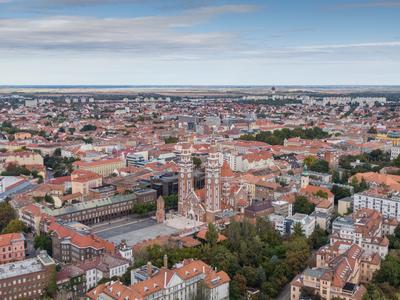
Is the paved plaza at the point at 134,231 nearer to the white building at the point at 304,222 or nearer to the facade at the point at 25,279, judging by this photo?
the white building at the point at 304,222

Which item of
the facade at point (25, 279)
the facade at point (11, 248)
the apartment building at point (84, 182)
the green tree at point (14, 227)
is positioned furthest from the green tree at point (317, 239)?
the apartment building at point (84, 182)

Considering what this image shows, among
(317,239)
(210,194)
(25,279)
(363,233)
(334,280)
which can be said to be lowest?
(317,239)

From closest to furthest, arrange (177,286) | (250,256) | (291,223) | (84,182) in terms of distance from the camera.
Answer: (177,286) → (250,256) → (291,223) → (84,182)

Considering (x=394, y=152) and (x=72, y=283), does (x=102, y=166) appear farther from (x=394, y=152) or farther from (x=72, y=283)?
(x=394, y=152)

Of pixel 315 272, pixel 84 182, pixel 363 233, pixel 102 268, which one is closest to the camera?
pixel 315 272

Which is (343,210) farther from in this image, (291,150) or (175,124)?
(175,124)

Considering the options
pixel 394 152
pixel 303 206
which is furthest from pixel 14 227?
pixel 394 152

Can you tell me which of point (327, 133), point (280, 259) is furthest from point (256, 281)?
point (327, 133)
